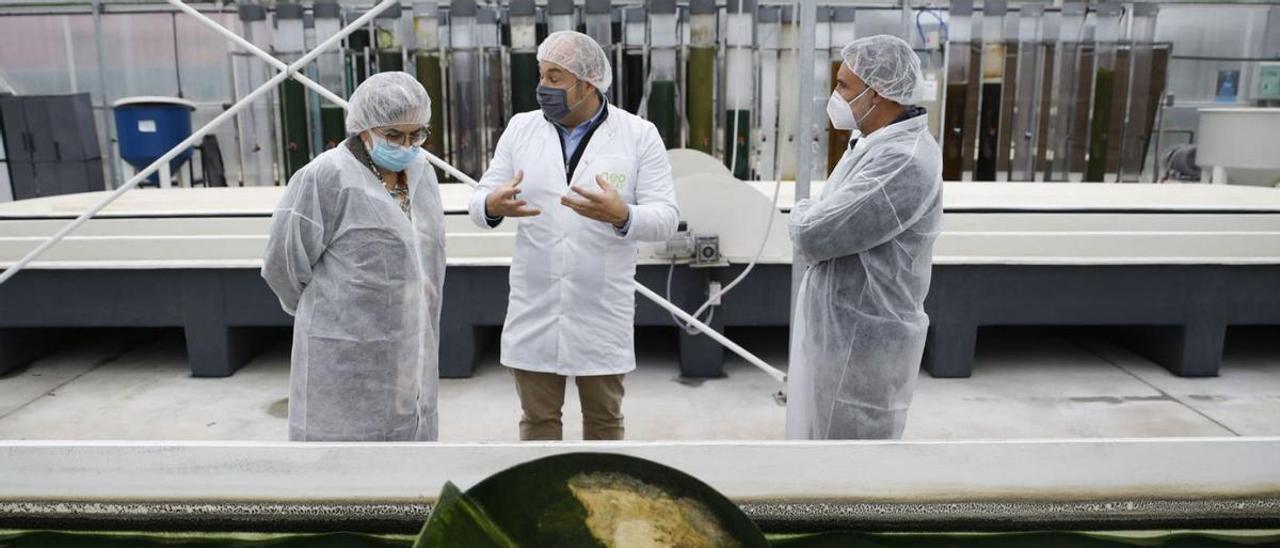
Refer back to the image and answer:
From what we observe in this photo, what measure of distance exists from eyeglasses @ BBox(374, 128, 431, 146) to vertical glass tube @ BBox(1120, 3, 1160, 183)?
17.4 feet

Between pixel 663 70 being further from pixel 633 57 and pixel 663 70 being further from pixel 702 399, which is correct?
pixel 702 399

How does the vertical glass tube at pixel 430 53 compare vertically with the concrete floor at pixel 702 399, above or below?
above

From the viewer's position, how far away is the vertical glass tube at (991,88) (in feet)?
18.5

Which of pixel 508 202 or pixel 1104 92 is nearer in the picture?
pixel 508 202

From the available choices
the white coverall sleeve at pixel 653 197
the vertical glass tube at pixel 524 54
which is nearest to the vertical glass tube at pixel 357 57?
the vertical glass tube at pixel 524 54

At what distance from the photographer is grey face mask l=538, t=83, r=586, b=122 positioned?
197 centimetres

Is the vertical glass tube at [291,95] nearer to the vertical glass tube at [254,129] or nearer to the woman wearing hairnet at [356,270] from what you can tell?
the vertical glass tube at [254,129]

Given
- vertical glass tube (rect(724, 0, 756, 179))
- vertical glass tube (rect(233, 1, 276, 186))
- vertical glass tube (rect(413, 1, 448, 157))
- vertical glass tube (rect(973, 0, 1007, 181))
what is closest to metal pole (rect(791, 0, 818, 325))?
vertical glass tube (rect(724, 0, 756, 179))

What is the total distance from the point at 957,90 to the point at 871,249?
14.0ft

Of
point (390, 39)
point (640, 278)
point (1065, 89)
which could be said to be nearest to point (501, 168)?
point (640, 278)

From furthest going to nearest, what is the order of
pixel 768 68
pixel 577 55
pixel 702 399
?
pixel 768 68 → pixel 702 399 → pixel 577 55

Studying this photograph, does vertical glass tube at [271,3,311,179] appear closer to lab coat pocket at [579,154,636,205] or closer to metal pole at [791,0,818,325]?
metal pole at [791,0,818,325]

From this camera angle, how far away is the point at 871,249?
1785 mm

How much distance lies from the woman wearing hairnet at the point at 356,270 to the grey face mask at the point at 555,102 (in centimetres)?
27
